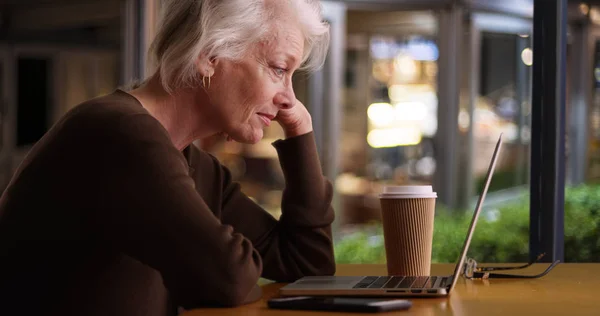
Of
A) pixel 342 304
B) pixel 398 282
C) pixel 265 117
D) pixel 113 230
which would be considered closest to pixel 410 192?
pixel 398 282

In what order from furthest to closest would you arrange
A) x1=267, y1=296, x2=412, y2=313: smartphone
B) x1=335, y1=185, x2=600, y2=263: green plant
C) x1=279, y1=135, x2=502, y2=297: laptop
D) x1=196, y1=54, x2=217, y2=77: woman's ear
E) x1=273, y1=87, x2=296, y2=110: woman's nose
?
x1=335, y1=185, x2=600, y2=263: green plant < x1=273, y1=87, x2=296, y2=110: woman's nose < x1=196, y1=54, x2=217, y2=77: woman's ear < x1=279, y1=135, x2=502, y2=297: laptop < x1=267, y1=296, x2=412, y2=313: smartphone

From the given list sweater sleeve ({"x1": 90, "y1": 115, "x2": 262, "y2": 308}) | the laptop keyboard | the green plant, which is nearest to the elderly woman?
sweater sleeve ({"x1": 90, "y1": 115, "x2": 262, "y2": 308})

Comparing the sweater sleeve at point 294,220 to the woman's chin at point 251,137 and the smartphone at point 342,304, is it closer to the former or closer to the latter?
the woman's chin at point 251,137

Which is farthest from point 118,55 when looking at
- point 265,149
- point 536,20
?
point 536,20

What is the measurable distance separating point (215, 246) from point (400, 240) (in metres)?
0.44

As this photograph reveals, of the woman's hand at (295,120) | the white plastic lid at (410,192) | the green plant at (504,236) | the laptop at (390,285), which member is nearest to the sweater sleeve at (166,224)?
the laptop at (390,285)

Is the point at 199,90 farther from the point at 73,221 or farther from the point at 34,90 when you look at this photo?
the point at 34,90

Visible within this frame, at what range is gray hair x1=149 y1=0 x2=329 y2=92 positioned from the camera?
1516 mm

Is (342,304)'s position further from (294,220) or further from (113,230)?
(294,220)

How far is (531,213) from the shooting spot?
2.44 meters

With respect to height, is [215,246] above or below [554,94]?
below

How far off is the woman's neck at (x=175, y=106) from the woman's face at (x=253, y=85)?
24 mm

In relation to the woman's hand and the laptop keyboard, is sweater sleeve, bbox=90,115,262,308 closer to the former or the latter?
the laptop keyboard

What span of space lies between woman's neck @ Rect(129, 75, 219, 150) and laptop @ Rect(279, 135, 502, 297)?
0.33m
